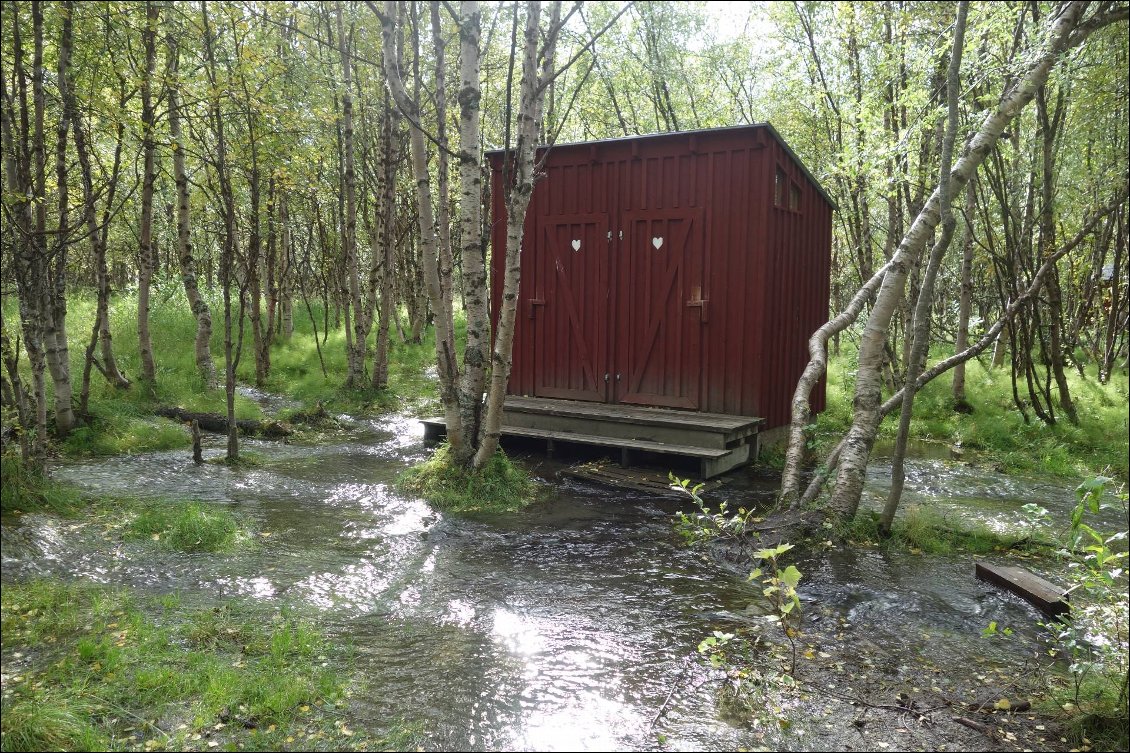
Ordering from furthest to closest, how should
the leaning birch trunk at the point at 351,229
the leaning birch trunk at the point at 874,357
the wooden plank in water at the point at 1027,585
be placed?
the leaning birch trunk at the point at 351,229, the leaning birch trunk at the point at 874,357, the wooden plank in water at the point at 1027,585

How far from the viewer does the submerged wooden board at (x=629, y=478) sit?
322 inches

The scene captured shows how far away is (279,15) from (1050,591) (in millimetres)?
11633

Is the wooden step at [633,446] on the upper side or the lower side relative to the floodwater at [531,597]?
upper

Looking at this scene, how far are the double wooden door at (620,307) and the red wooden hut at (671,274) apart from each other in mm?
16

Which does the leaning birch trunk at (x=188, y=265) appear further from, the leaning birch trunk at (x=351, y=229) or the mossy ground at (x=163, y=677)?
the mossy ground at (x=163, y=677)

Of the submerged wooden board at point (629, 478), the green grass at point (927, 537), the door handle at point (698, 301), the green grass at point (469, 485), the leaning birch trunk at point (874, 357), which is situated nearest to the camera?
the leaning birch trunk at point (874, 357)

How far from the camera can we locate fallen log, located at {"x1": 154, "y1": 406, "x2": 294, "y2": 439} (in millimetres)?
10164

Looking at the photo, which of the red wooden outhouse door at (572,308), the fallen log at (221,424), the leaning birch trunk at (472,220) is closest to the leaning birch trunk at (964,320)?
the red wooden outhouse door at (572,308)

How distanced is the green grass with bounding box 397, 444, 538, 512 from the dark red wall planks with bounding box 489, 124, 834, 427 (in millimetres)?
3026

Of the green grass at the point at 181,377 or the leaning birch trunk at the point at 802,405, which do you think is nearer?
the leaning birch trunk at the point at 802,405

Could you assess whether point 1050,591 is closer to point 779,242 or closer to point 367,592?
point 367,592

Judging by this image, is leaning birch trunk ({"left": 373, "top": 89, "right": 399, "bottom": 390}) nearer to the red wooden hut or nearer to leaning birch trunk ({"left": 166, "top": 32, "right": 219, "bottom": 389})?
the red wooden hut

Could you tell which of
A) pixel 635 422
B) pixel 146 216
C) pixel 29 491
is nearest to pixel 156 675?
pixel 29 491

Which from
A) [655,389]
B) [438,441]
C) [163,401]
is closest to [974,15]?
[655,389]
